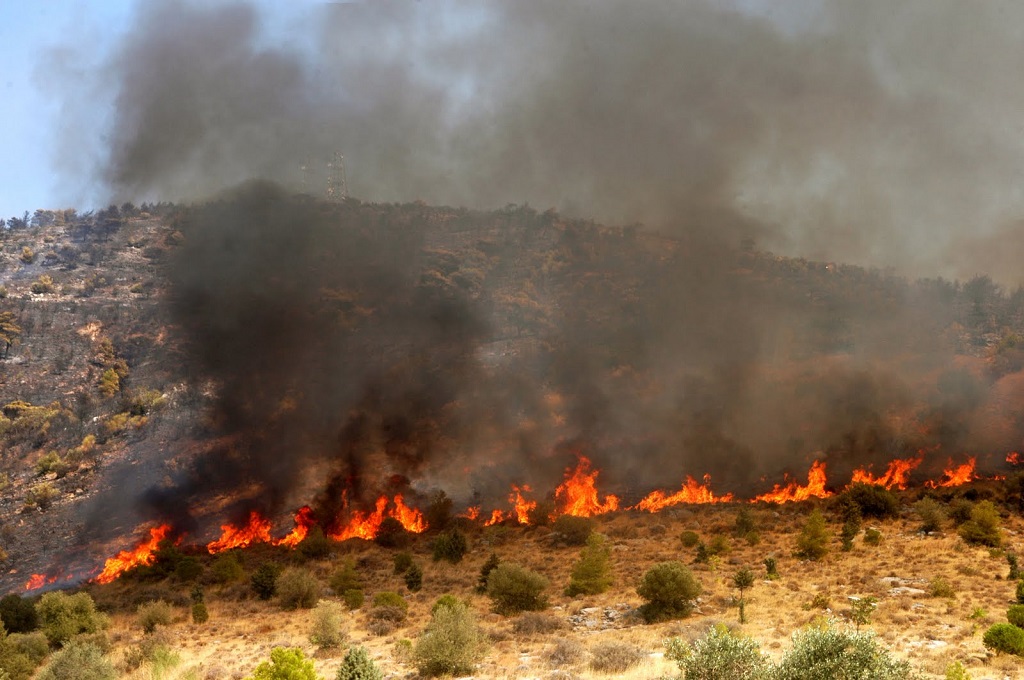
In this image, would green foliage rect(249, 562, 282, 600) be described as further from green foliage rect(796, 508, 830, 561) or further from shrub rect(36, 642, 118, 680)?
green foliage rect(796, 508, 830, 561)

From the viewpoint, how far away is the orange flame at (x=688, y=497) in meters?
54.3

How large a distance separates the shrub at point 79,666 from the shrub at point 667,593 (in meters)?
21.5

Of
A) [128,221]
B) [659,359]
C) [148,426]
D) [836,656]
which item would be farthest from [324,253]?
[836,656]

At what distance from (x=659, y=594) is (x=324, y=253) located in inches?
2512

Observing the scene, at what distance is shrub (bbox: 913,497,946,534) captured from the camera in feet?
134

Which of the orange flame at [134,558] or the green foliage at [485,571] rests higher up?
the orange flame at [134,558]

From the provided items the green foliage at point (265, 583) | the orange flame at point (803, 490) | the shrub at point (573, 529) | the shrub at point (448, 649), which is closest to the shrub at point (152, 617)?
the green foliage at point (265, 583)

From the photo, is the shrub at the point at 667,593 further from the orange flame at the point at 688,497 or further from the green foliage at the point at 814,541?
the orange flame at the point at 688,497

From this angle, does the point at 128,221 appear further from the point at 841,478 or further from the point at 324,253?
the point at 841,478

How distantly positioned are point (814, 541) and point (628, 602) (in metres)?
12.5

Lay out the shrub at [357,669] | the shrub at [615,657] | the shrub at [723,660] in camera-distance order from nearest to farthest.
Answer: the shrub at [723,660] < the shrub at [357,669] < the shrub at [615,657]

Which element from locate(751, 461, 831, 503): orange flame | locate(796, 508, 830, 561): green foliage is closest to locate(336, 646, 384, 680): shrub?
locate(796, 508, 830, 561): green foliage

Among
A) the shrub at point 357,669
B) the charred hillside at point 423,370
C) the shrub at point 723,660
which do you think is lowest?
the shrub at point 357,669

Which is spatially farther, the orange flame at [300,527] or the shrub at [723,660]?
the orange flame at [300,527]
